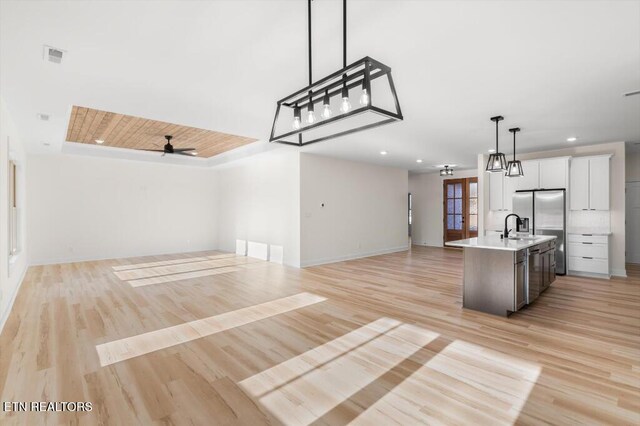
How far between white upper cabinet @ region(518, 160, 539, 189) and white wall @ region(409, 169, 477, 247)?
3875mm

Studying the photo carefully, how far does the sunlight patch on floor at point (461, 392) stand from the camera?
2.02 m

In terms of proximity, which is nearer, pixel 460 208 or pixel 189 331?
pixel 189 331

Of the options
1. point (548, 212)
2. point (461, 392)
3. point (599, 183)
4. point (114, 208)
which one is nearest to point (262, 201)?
point (114, 208)

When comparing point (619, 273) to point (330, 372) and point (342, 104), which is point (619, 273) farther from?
point (342, 104)

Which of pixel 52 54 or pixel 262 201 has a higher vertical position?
pixel 52 54

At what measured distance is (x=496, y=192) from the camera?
7.20 m

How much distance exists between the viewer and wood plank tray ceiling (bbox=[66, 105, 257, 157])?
5191 millimetres

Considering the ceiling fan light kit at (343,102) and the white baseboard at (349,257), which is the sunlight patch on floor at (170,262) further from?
the ceiling fan light kit at (343,102)

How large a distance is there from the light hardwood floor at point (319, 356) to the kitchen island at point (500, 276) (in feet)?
0.72

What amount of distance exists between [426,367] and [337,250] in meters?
5.49

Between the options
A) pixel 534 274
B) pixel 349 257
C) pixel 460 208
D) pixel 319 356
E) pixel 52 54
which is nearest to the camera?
pixel 52 54

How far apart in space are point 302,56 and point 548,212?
20.3 feet

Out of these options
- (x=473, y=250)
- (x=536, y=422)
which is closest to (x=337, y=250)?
(x=473, y=250)

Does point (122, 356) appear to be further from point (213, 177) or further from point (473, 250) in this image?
point (213, 177)
